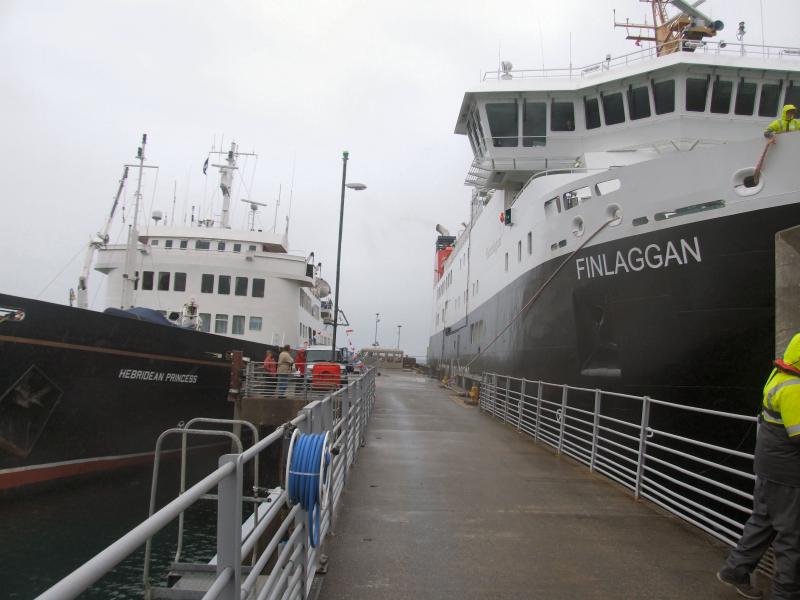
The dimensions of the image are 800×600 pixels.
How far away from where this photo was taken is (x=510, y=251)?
1412cm

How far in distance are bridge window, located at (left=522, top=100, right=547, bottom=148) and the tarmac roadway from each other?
8.22 meters

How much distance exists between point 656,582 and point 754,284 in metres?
4.21

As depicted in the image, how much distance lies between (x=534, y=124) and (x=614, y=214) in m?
5.74

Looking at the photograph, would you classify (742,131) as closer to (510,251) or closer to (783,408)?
(510,251)

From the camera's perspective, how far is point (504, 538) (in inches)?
187

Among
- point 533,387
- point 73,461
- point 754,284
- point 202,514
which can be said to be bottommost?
point 202,514

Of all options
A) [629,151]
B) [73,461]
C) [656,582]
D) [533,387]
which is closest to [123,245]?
[73,461]

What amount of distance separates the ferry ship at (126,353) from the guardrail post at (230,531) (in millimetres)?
8166

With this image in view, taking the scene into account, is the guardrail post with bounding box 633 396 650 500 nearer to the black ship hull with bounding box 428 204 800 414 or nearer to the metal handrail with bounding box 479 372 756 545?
the metal handrail with bounding box 479 372 756 545

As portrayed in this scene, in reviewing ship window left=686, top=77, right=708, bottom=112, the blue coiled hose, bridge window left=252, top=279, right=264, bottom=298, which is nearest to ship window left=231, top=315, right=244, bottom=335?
bridge window left=252, top=279, right=264, bottom=298

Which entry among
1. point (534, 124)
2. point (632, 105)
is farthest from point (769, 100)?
point (534, 124)

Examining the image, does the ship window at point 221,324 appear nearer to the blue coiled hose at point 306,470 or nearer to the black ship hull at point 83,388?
the black ship hull at point 83,388

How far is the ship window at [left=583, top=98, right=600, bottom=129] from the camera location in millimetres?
12727

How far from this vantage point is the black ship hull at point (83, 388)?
8.66 metres
